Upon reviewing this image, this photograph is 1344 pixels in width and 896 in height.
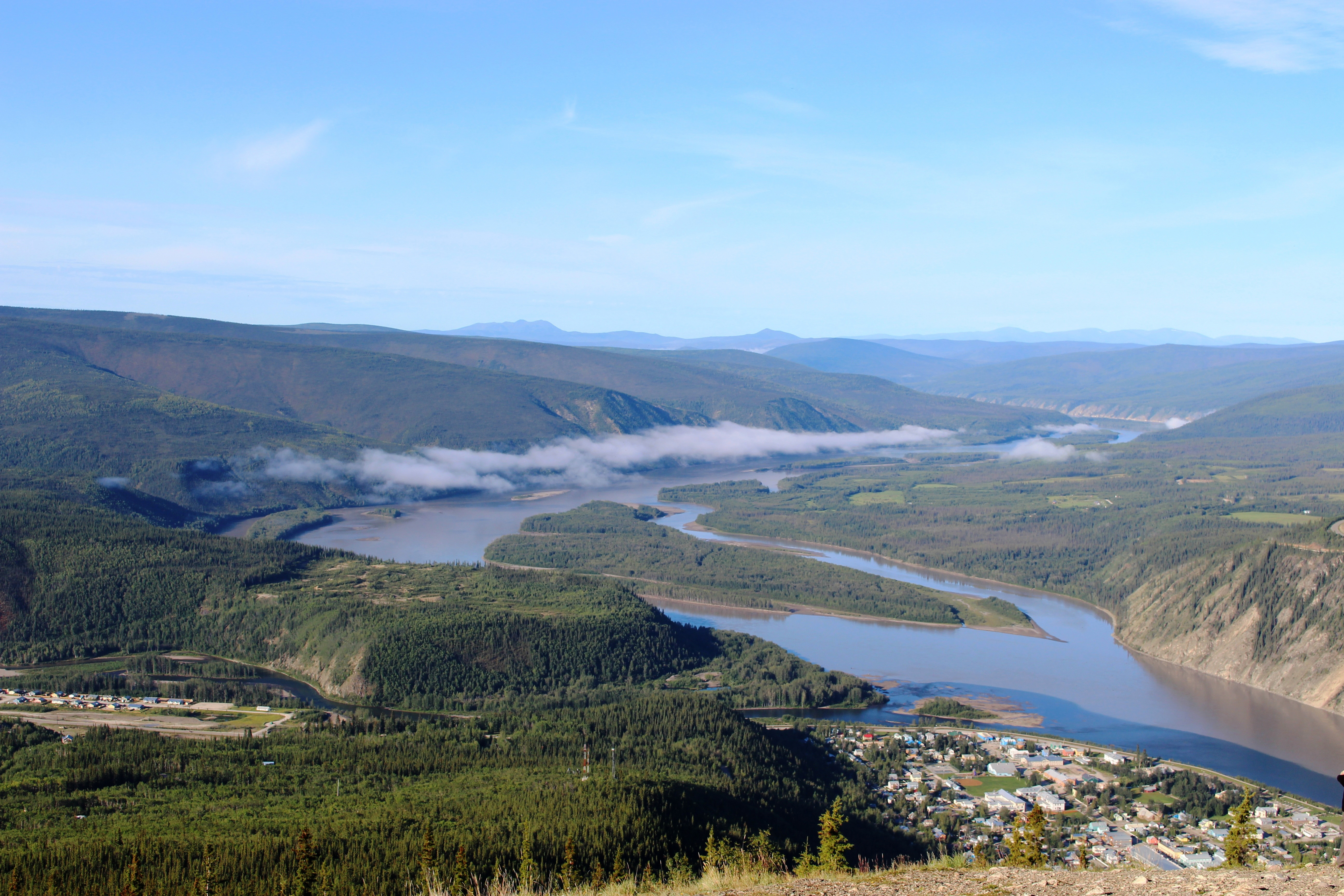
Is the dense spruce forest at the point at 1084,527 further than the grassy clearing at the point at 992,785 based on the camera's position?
Yes

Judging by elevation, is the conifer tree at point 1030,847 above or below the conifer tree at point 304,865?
above

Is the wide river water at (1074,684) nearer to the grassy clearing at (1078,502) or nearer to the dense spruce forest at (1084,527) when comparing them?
the dense spruce forest at (1084,527)

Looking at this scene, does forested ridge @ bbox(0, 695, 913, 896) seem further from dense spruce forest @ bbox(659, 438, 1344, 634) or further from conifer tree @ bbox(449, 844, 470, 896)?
dense spruce forest @ bbox(659, 438, 1344, 634)

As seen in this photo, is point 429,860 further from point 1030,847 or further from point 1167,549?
point 1167,549

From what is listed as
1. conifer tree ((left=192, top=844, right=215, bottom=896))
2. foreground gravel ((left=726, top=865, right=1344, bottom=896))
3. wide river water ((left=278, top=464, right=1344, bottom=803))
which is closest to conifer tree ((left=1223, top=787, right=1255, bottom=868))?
foreground gravel ((left=726, top=865, right=1344, bottom=896))

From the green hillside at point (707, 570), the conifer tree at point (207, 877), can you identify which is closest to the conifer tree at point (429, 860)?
the conifer tree at point (207, 877)

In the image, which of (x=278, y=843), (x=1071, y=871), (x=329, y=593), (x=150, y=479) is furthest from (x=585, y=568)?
(x=1071, y=871)

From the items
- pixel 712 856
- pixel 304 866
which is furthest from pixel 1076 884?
pixel 304 866
